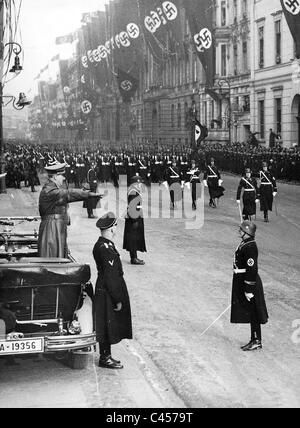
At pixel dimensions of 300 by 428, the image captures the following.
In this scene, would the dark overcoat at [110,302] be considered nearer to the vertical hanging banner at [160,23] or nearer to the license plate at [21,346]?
the license plate at [21,346]

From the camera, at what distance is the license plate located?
20.8ft

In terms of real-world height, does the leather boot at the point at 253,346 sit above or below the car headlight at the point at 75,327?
below

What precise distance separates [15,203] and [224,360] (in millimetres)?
18765

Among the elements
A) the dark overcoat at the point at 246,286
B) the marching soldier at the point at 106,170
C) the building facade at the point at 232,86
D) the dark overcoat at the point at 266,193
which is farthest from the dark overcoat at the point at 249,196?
the building facade at the point at 232,86

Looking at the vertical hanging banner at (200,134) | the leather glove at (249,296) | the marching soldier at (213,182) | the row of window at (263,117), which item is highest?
the row of window at (263,117)

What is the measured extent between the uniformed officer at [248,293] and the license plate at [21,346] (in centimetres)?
237

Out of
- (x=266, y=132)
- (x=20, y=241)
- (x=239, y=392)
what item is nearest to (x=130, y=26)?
(x=266, y=132)

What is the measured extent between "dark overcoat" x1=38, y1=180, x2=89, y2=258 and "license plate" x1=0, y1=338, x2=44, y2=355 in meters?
1.69

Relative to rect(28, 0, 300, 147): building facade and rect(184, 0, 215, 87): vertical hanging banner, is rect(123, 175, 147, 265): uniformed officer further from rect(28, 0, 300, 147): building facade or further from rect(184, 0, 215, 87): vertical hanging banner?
rect(184, 0, 215, 87): vertical hanging banner

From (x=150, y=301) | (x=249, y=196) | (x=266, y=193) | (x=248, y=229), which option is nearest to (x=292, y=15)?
(x=266, y=193)

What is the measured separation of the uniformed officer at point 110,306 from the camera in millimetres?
6863

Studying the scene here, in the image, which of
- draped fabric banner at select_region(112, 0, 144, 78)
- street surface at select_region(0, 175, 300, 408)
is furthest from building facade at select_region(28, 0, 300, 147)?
street surface at select_region(0, 175, 300, 408)

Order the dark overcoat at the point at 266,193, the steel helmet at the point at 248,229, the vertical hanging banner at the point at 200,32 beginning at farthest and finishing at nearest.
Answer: the vertical hanging banner at the point at 200,32, the dark overcoat at the point at 266,193, the steel helmet at the point at 248,229

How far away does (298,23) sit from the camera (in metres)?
28.3
